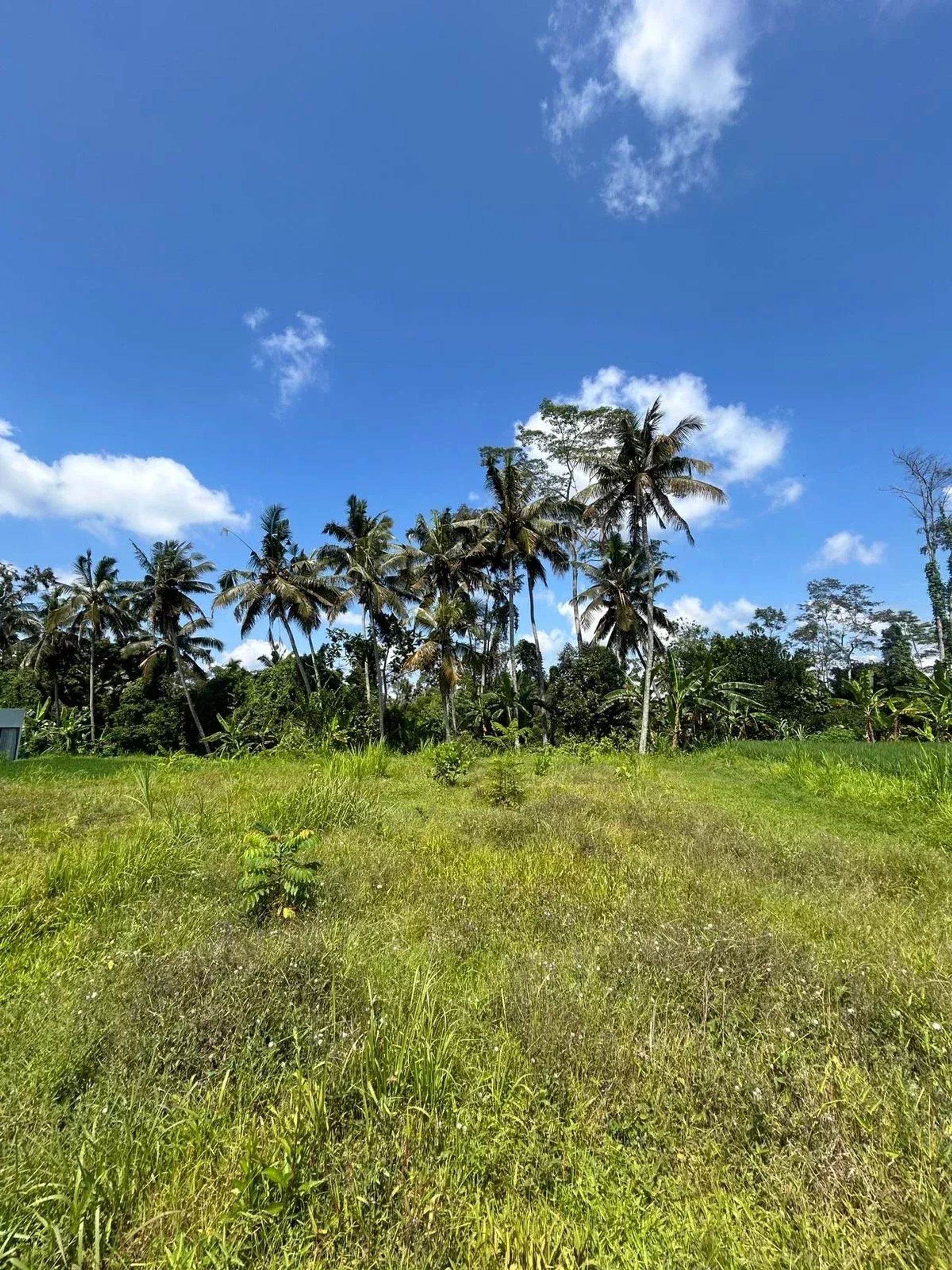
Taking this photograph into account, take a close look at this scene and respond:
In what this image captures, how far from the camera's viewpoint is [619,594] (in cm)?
2519

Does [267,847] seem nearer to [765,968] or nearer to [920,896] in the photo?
[765,968]

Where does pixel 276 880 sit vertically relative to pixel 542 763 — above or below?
below

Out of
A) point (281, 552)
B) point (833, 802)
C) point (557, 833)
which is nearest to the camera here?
point (557, 833)

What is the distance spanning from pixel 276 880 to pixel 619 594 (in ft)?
73.5

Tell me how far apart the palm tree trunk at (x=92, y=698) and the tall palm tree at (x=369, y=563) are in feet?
50.0

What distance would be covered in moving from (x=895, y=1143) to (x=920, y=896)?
3.86 m

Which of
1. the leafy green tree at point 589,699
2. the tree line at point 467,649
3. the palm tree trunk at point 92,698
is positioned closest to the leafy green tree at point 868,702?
the tree line at point 467,649

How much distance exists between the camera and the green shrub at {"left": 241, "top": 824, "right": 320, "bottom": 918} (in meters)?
4.68

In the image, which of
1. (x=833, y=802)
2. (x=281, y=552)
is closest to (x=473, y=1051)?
(x=833, y=802)

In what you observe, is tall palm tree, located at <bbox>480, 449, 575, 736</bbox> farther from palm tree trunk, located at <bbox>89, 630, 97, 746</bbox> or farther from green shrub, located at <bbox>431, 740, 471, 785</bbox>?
palm tree trunk, located at <bbox>89, 630, 97, 746</bbox>

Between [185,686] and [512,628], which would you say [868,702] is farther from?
[185,686]

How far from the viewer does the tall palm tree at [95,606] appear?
29.4m

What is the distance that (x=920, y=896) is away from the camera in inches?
207

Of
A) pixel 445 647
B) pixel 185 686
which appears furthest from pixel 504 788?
pixel 185 686
